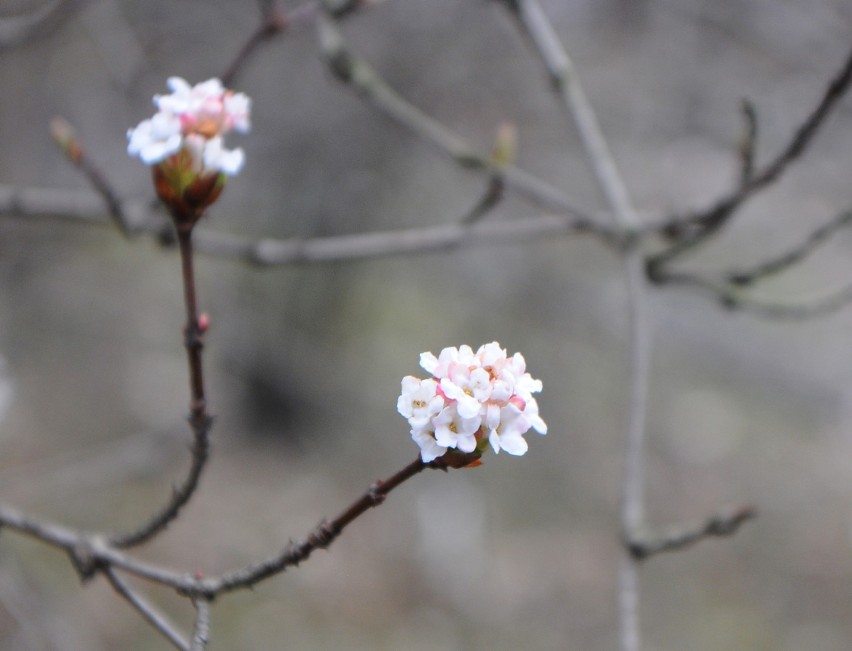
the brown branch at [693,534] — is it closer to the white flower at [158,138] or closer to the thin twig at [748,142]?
the thin twig at [748,142]

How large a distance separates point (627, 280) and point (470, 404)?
1.52 m

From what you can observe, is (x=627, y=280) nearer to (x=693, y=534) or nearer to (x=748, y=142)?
(x=748, y=142)

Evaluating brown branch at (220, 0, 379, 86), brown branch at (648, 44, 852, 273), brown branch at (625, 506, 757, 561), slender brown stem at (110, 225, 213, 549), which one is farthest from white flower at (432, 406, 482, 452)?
brown branch at (220, 0, 379, 86)

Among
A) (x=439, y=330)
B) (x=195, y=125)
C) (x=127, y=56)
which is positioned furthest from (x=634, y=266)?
(x=439, y=330)

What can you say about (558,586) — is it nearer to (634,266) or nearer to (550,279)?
(550,279)

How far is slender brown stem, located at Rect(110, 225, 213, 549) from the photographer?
109cm

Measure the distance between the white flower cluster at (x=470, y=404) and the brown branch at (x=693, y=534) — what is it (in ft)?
2.49

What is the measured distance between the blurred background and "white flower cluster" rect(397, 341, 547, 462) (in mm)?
3025

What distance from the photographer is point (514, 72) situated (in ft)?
18.8

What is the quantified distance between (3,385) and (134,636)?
2097mm

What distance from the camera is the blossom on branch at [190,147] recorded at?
1.06m

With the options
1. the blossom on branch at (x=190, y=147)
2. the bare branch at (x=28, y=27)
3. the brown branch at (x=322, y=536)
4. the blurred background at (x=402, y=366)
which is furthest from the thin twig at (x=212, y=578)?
the blurred background at (x=402, y=366)

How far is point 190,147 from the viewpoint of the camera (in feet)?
3.50

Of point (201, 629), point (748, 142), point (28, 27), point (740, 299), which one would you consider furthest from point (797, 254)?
point (28, 27)
